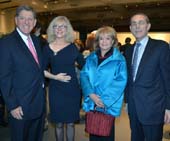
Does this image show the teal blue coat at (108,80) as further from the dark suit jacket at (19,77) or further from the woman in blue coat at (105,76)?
the dark suit jacket at (19,77)

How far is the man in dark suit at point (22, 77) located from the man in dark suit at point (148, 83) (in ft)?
2.84

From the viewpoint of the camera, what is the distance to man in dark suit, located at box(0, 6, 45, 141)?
252 centimetres

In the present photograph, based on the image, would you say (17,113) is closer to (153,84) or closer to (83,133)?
(153,84)

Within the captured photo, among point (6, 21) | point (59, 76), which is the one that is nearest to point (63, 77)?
point (59, 76)

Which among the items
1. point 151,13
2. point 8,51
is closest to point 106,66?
point 8,51

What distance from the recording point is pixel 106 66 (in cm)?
292

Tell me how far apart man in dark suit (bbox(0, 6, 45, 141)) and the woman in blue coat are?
497 mm

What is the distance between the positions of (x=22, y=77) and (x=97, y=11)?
62.2 ft

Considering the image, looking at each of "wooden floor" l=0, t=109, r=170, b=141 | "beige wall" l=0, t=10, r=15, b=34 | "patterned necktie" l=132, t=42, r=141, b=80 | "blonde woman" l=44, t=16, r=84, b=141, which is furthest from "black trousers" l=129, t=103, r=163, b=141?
"beige wall" l=0, t=10, r=15, b=34

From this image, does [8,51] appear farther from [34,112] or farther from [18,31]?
[34,112]

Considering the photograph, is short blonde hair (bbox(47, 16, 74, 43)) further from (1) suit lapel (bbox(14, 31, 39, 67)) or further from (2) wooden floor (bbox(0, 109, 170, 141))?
(2) wooden floor (bbox(0, 109, 170, 141))

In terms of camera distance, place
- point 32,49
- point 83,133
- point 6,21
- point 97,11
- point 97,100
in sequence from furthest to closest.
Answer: point 97,11, point 6,21, point 83,133, point 97,100, point 32,49

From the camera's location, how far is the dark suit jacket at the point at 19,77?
98.7 inches

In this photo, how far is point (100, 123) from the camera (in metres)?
2.96
